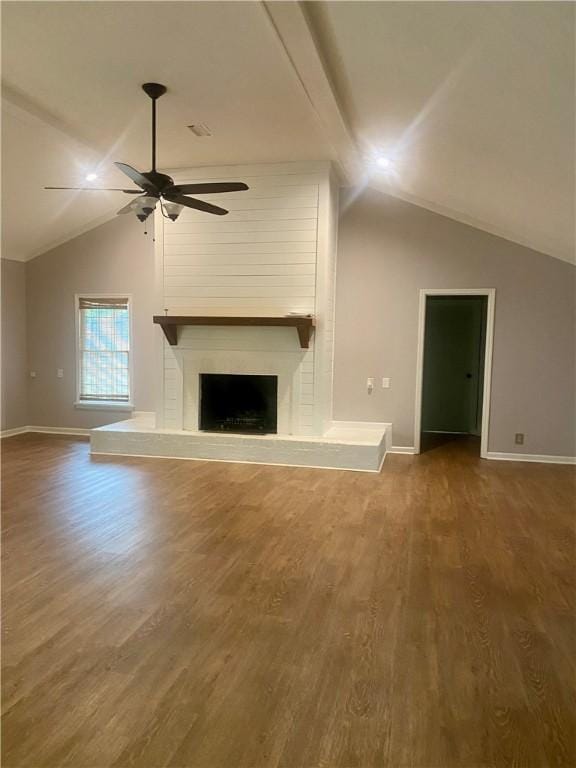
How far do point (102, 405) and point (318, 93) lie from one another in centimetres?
532

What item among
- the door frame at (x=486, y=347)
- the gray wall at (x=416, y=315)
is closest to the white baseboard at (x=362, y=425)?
the gray wall at (x=416, y=315)

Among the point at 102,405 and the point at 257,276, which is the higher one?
the point at 257,276

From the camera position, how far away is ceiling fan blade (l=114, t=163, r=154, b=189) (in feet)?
11.3

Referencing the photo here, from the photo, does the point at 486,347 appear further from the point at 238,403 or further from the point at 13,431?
the point at 13,431

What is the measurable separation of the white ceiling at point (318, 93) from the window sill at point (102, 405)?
9.71 feet

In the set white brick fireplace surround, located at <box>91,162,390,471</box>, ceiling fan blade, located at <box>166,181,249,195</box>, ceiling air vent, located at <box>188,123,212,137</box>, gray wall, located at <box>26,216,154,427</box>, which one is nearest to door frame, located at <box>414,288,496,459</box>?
white brick fireplace surround, located at <box>91,162,390,471</box>

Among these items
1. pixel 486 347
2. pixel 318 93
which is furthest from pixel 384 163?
pixel 486 347

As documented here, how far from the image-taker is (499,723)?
6.11 feet

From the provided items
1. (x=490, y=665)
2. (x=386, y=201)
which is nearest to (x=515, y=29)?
(x=490, y=665)

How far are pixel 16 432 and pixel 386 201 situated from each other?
6358 millimetres

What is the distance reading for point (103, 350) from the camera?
24.4 ft

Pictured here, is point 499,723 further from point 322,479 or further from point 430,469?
point 430,469

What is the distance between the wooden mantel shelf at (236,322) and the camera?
18.6 ft

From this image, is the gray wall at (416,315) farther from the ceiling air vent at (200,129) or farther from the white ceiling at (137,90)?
the ceiling air vent at (200,129)
